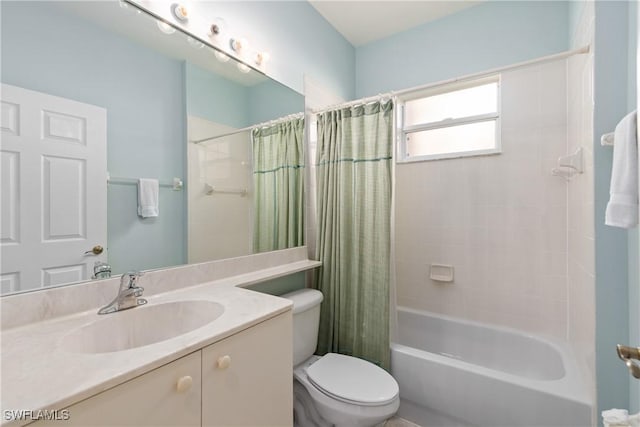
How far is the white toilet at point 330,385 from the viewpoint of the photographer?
1.22 metres

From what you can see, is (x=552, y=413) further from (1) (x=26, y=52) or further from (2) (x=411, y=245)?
(1) (x=26, y=52)

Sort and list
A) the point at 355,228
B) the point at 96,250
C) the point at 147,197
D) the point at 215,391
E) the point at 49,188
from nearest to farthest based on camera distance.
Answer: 1. the point at 215,391
2. the point at 49,188
3. the point at 96,250
4. the point at 147,197
5. the point at 355,228

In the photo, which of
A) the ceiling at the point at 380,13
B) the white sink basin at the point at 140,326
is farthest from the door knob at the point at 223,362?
the ceiling at the point at 380,13

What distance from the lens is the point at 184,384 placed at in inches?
25.9

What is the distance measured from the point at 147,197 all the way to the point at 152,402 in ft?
2.56

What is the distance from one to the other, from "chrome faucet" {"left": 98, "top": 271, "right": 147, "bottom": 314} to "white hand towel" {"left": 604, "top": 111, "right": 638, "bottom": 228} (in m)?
1.46

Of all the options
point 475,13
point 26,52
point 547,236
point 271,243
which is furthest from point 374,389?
point 475,13

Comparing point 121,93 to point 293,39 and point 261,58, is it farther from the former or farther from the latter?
point 293,39

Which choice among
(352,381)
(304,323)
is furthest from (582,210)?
(304,323)

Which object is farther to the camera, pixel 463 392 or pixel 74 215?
pixel 463 392

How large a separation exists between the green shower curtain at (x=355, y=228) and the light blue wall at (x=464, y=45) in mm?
922

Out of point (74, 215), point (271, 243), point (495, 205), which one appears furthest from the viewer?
point (495, 205)

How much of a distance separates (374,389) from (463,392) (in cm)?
52

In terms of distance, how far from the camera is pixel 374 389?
1.29m
